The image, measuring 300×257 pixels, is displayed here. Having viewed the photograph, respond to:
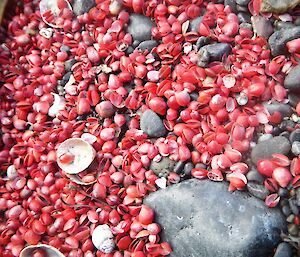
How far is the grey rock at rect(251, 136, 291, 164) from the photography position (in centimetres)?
151

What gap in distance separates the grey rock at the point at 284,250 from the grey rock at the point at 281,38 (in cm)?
60

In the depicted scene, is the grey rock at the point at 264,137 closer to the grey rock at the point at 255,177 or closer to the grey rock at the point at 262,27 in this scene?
the grey rock at the point at 255,177

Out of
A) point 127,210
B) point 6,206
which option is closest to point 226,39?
point 127,210

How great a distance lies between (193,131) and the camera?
1.65 metres

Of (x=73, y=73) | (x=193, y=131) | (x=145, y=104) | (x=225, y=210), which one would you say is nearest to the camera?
(x=225, y=210)

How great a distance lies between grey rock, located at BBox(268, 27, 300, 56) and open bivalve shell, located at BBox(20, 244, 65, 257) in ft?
3.04

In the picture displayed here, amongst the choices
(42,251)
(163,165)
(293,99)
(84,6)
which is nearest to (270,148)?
(293,99)

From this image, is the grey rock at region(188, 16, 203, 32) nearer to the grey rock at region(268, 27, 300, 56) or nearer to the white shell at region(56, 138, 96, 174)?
the grey rock at region(268, 27, 300, 56)

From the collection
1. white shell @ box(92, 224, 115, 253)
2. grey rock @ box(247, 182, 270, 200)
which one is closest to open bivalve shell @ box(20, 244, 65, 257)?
white shell @ box(92, 224, 115, 253)

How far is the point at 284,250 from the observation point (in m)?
1.43

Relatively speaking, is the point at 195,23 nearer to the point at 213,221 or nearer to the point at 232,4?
the point at 232,4

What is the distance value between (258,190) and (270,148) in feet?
0.42

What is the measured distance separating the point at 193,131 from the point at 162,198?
23cm

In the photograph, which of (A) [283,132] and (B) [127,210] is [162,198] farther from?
(A) [283,132]
